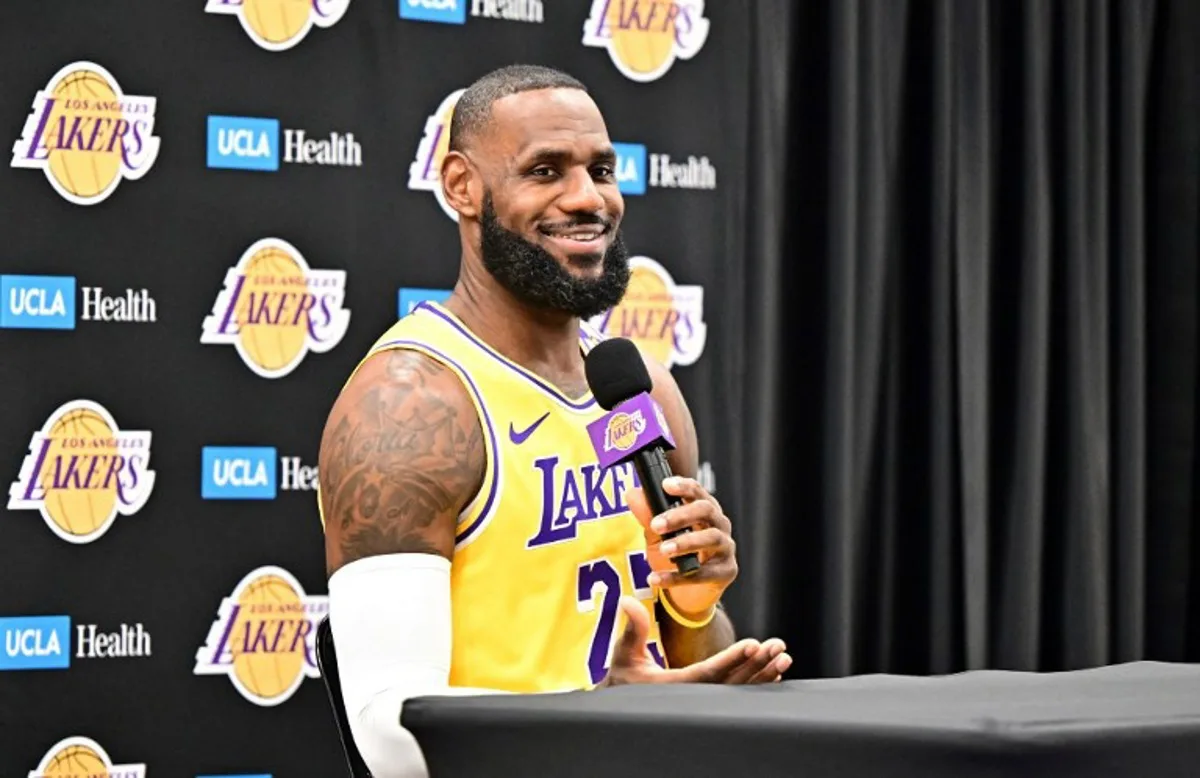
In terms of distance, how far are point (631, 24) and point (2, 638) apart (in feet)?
5.48

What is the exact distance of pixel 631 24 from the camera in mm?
3150

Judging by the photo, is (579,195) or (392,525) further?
(579,195)

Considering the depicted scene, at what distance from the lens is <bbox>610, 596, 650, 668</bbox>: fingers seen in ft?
4.90

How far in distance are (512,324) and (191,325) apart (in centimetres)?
114

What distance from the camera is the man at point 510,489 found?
1.56m

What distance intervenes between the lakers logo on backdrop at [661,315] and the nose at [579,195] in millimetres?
1201

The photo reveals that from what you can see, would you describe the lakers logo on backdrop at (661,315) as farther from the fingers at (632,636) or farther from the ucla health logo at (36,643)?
the fingers at (632,636)

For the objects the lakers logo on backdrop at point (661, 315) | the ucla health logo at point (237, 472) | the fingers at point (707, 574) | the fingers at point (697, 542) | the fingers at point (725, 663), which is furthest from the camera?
the lakers logo on backdrop at point (661, 315)

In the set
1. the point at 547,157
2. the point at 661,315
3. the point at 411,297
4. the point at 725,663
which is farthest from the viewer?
the point at 661,315

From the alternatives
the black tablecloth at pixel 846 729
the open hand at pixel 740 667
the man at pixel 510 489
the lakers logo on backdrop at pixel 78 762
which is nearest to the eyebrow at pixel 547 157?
the man at pixel 510 489

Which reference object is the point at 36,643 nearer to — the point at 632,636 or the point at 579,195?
the point at 579,195

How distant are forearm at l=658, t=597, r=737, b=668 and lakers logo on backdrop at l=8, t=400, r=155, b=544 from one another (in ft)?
4.10

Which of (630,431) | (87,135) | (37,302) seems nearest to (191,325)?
(37,302)

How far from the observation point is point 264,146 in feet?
9.53
